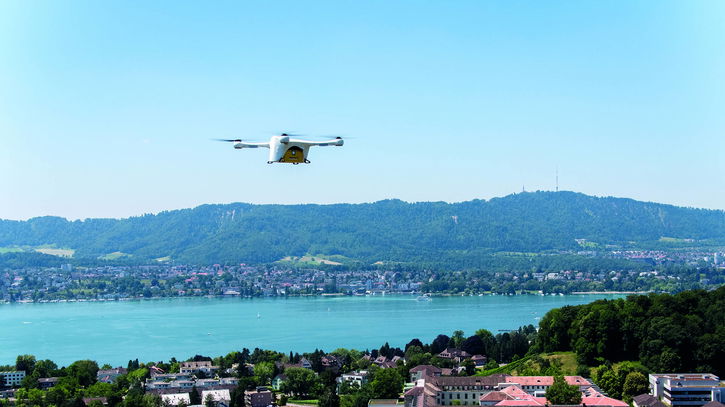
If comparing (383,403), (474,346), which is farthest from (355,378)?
(474,346)

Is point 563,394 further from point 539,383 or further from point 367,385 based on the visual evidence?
point 367,385

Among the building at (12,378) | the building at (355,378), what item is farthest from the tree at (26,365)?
the building at (355,378)

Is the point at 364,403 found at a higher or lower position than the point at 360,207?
lower

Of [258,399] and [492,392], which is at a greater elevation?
[492,392]

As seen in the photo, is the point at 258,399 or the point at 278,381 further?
the point at 278,381

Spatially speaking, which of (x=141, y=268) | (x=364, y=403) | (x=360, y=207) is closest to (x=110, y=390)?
(x=364, y=403)

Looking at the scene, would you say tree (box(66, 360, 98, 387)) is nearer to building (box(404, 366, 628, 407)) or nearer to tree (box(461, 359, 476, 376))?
building (box(404, 366, 628, 407))

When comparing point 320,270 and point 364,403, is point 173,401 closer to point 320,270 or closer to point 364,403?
point 364,403
